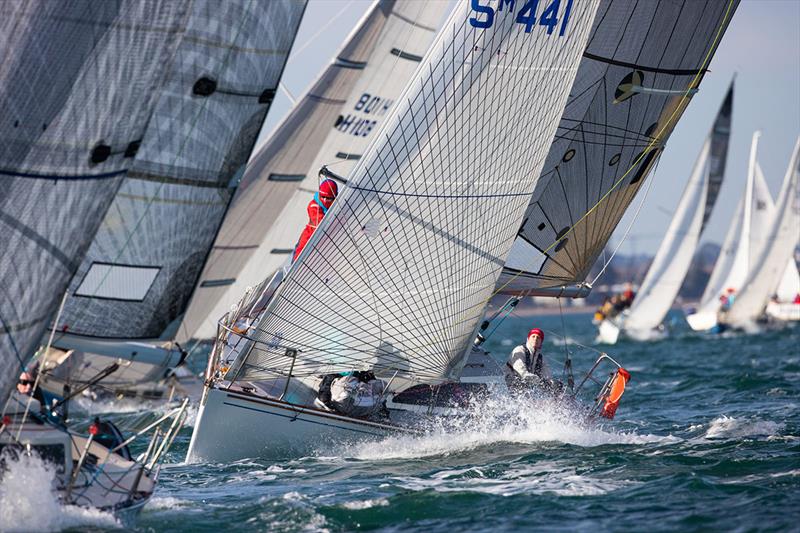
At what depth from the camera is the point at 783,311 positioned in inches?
1729

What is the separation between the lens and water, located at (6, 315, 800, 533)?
8.45 meters

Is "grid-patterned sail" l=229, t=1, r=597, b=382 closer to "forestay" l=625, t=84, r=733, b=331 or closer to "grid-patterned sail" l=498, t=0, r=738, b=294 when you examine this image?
"grid-patterned sail" l=498, t=0, r=738, b=294

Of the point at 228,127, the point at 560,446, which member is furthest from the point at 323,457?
the point at 228,127

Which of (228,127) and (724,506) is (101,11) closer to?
(228,127)

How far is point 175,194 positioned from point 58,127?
2877 mm

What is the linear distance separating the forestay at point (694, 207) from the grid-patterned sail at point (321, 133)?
23307 mm

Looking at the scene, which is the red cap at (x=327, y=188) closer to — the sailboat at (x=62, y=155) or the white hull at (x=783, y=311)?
the sailboat at (x=62, y=155)

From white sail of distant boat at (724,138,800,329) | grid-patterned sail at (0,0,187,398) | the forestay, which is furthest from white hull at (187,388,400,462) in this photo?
white sail of distant boat at (724,138,800,329)

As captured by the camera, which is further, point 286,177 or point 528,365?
point 286,177

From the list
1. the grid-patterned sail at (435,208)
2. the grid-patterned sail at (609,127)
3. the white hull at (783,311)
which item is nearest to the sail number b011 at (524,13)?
the grid-patterned sail at (435,208)

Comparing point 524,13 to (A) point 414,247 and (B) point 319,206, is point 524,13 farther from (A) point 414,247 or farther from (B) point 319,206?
(B) point 319,206

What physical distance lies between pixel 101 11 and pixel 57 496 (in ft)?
10.4

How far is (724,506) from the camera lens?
28.4 ft

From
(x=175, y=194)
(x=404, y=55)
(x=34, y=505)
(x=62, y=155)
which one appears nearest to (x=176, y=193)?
(x=175, y=194)
